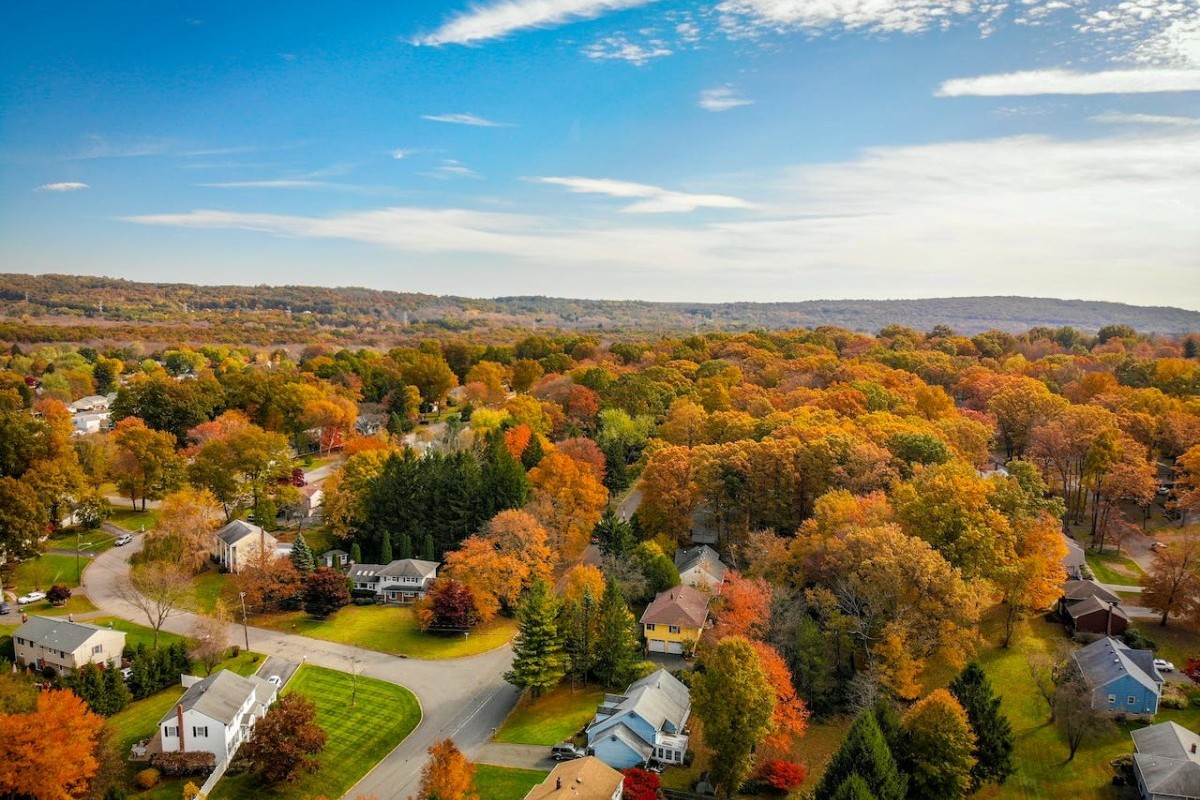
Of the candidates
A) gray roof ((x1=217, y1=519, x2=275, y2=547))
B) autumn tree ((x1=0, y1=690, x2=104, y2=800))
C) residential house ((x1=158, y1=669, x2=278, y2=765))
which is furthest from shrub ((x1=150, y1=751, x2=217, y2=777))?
gray roof ((x1=217, y1=519, x2=275, y2=547))

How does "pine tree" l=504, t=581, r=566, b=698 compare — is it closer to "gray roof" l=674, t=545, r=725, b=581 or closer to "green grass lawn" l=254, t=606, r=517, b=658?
"green grass lawn" l=254, t=606, r=517, b=658

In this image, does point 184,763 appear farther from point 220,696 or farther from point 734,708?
point 734,708

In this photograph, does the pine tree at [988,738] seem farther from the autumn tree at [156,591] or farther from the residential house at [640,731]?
the autumn tree at [156,591]

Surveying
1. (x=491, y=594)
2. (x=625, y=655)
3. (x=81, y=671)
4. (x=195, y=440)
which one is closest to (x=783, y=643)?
(x=625, y=655)

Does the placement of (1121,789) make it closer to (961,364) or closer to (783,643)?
(783,643)

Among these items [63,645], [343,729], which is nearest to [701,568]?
[343,729]

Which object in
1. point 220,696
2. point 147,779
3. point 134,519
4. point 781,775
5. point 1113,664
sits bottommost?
point 147,779
